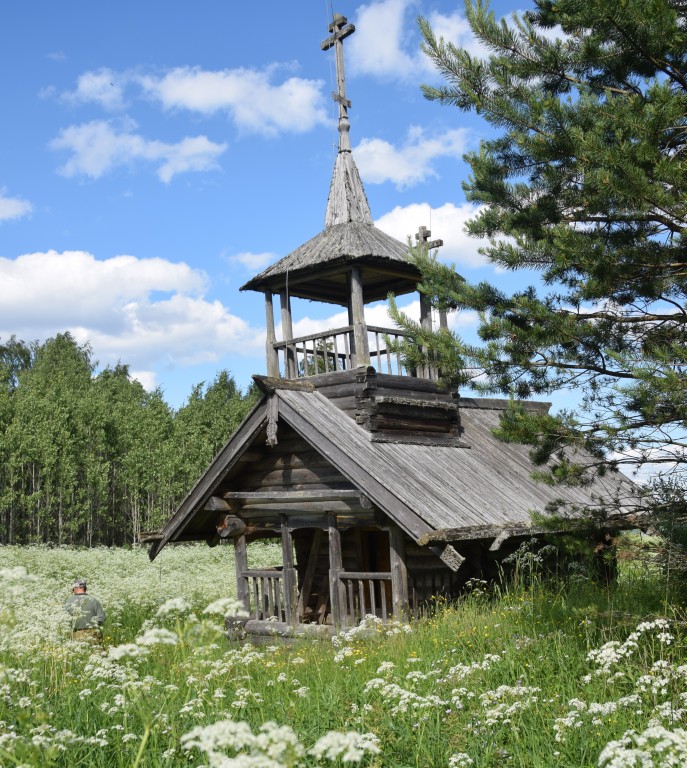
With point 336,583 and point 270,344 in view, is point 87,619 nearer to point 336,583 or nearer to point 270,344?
point 336,583

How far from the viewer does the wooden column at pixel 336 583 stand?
12.7 metres

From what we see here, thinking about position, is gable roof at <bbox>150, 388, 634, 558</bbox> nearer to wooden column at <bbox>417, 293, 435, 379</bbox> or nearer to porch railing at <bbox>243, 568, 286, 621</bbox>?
wooden column at <bbox>417, 293, 435, 379</bbox>

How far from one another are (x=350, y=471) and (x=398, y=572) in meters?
1.61

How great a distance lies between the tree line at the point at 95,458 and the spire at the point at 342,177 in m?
24.4

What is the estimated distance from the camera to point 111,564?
2516cm

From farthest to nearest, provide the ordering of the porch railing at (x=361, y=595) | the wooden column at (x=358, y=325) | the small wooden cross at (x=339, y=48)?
the small wooden cross at (x=339, y=48)
the wooden column at (x=358, y=325)
the porch railing at (x=361, y=595)

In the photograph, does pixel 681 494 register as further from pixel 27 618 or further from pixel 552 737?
pixel 27 618

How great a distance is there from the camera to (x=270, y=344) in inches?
586

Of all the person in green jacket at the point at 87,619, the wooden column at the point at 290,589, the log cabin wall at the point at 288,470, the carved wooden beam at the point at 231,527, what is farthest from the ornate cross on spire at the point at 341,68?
the person in green jacket at the point at 87,619

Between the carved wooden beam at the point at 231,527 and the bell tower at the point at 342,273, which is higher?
the bell tower at the point at 342,273

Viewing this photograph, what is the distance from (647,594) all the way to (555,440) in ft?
9.92

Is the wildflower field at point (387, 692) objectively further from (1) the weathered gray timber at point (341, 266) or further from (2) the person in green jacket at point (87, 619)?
(1) the weathered gray timber at point (341, 266)

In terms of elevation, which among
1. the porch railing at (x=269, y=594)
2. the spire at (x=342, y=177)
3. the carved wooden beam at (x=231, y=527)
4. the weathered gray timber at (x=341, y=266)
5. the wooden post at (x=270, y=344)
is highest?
the spire at (x=342, y=177)

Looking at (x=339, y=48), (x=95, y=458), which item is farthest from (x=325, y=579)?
(x=95, y=458)
